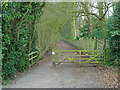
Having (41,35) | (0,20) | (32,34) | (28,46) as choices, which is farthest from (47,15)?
(0,20)

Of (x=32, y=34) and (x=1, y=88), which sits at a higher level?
(x=32, y=34)

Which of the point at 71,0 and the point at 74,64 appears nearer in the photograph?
the point at 74,64

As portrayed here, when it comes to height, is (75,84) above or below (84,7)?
below

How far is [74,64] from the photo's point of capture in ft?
36.8

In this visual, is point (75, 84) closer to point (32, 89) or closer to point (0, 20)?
point (32, 89)

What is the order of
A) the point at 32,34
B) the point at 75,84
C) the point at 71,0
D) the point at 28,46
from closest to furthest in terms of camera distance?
the point at 75,84, the point at 28,46, the point at 32,34, the point at 71,0

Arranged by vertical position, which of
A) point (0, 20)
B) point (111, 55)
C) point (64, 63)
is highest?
point (0, 20)

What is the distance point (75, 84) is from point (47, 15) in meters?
9.97

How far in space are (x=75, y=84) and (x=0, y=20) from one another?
3.97 m

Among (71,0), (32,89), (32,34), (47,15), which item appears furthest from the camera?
(47,15)

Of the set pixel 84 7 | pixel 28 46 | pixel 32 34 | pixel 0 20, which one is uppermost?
pixel 84 7

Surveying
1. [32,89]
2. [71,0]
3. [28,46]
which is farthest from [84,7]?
[32,89]

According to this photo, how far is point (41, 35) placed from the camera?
1562 cm

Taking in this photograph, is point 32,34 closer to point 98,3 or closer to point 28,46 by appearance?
point 28,46
